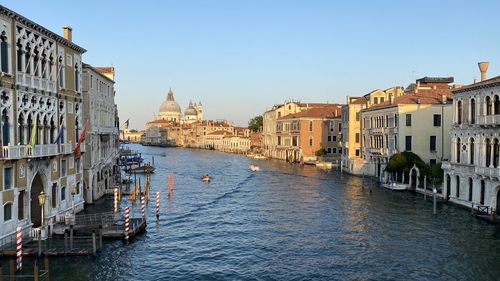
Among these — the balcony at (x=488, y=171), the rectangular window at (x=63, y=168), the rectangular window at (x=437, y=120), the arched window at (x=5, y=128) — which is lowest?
the balcony at (x=488, y=171)

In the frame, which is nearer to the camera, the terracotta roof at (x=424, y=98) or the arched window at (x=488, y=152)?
the arched window at (x=488, y=152)

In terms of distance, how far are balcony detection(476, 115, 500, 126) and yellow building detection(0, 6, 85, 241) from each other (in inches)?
835

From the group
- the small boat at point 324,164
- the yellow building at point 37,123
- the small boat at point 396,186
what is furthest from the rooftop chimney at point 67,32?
the small boat at point 324,164

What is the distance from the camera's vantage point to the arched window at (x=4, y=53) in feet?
62.4

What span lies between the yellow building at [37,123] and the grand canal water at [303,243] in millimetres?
3537

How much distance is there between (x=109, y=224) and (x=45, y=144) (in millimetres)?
4597

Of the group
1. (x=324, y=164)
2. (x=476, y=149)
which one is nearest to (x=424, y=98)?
(x=476, y=149)

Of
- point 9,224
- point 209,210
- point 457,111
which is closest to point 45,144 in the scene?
point 9,224

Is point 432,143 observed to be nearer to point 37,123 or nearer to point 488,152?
point 488,152

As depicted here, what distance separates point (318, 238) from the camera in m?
23.9

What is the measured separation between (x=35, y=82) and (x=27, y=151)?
328 cm

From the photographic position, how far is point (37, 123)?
2212 centimetres

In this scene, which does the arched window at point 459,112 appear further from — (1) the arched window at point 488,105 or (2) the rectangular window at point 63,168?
(2) the rectangular window at point 63,168

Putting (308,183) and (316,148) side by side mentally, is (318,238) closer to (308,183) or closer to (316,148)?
(308,183)
